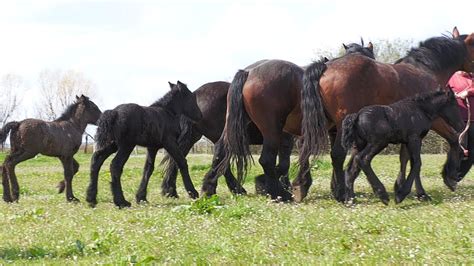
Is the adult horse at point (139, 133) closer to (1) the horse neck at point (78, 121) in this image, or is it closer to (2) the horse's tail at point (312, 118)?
(2) the horse's tail at point (312, 118)

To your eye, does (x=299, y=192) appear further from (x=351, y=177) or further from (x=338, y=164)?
(x=351, y=177)

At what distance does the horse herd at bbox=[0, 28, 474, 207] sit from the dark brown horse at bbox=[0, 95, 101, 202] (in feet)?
0.52

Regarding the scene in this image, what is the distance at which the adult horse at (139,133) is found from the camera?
1138 centimetres

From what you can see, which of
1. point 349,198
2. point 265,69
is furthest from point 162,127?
point 349,198

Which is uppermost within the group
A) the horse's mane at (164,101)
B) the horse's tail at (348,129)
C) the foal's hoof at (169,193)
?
the horse's mane at (164,101)

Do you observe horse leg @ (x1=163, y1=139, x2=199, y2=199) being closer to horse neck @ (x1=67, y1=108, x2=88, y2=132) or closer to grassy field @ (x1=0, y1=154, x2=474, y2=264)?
grassy field @ (x1=0, y1=154, x2=474, y2=264)

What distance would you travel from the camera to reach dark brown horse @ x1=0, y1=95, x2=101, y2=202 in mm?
13820

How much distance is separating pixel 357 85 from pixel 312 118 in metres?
0.87

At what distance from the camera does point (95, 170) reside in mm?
11633

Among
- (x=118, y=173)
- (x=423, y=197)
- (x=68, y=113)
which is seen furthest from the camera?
(x=68, y=113)

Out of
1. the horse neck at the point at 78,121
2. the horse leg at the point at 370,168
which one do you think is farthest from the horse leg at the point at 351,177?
the horse neck at the point at 78,121

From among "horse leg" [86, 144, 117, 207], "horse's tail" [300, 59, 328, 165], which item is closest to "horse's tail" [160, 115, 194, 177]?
"horse leg" [86, 144, 117, 207]

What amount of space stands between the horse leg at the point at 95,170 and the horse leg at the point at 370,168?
14.7 feet

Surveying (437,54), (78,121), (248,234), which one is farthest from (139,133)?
(437,54)
